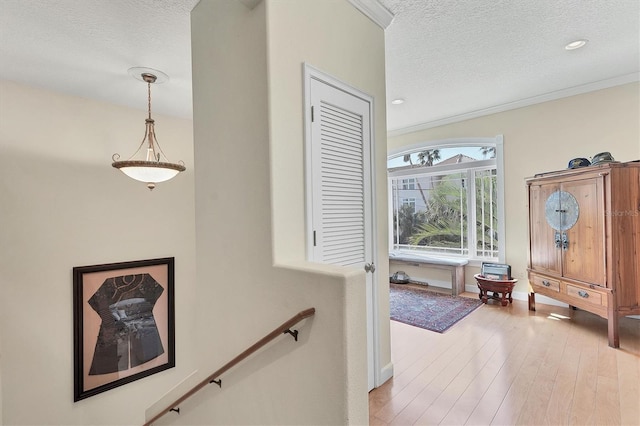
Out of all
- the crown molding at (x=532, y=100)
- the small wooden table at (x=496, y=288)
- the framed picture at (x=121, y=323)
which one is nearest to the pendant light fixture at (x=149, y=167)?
the framed picture at (x=121, y=323)

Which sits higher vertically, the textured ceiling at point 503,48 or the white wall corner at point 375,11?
the textured ceiling at point 503,48

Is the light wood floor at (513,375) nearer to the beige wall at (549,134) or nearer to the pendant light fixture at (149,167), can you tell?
the beige wall at (549,134)

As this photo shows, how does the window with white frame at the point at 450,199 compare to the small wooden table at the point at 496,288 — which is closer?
the small wooden table at the point at 496,288

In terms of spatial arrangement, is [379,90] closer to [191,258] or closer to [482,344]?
[482,344]

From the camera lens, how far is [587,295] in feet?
10.3

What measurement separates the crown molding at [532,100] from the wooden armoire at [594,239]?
116cm

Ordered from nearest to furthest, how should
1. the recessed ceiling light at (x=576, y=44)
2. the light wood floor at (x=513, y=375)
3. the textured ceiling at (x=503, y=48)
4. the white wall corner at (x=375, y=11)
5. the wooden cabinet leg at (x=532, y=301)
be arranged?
the light wood floor at (x=513, y=375) → the white wall corner at (x=375, y=11) → the textured ceiling at (x=503, y=48) → the recessed ceiling light at (x=576, y=44) → the wooden cabinet leg at (x=532, y=301)

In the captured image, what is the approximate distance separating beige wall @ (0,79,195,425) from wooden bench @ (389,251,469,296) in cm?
383

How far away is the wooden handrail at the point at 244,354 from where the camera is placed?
121 centimetres

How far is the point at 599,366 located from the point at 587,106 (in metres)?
3.01

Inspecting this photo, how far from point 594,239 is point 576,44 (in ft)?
6.08

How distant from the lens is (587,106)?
380 centimetres

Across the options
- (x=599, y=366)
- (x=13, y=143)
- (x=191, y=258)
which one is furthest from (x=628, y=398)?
(x=13, y=143)

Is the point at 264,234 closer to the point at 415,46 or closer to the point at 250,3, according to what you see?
the point at 250,3
